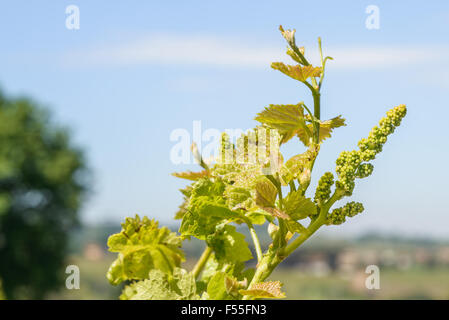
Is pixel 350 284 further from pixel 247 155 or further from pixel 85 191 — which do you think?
pixel 247 155

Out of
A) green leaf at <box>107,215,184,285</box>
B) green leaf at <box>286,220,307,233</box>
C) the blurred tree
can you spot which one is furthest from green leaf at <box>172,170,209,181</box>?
the blurred tree

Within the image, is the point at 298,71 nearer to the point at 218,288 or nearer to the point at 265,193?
the point at 265,193

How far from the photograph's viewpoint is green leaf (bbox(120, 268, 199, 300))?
1.78 ft

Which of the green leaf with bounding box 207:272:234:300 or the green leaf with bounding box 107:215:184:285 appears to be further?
the green leaf with bounding box 107:215:184:285

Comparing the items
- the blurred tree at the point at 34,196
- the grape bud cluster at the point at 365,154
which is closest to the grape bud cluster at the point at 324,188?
the grape bud cluster at the point at 365,154

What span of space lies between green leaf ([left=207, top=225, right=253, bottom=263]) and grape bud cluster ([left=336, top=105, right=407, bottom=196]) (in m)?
0.17

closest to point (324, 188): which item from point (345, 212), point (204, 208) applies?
point (345, 212)

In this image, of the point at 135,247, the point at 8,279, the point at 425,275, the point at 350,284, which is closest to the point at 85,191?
the point at 8,279

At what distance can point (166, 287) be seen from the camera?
55 cm

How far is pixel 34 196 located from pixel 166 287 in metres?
20.7

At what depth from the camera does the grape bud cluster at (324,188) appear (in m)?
0.49

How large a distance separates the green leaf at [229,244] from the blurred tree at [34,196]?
18300 millimetres

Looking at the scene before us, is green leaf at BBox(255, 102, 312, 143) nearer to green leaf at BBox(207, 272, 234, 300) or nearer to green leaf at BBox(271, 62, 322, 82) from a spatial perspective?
green leaf at BBox(271, 62, 322, 82)

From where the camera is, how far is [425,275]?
41781mm
